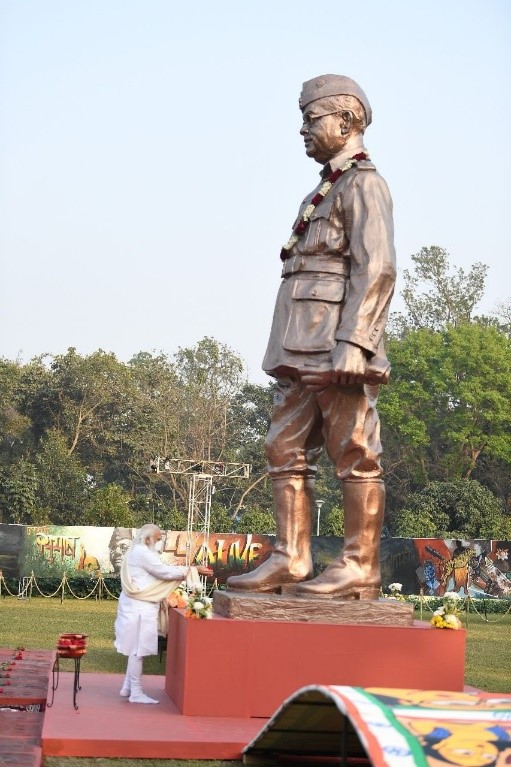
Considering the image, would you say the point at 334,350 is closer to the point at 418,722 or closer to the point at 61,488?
the point at 418,722

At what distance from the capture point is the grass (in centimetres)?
641

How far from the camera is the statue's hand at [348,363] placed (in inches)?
297

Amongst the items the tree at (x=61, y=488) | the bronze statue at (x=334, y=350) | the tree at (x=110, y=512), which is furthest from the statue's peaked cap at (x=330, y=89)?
the tree at (x=61, y=488)

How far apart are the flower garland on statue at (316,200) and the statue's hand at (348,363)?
0.93 meters

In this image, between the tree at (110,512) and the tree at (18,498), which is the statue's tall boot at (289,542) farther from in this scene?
the tree at (18,498)

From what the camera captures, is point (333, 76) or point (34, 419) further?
point (34, 419)

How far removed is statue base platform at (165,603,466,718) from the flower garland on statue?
8.04 feet

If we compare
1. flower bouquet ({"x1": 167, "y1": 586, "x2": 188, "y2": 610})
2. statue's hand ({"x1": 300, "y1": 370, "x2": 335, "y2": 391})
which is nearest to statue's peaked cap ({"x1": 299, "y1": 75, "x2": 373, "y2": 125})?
statue's hand ({"x1": 300, "y1": 370, "x2": 335, "y2": 391})

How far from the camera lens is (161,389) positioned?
4272cm

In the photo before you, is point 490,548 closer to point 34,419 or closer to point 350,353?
point 34,419

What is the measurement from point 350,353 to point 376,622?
5.34 ft

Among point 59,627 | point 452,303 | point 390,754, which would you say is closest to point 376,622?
point 390,754

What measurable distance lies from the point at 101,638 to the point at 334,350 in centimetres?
972

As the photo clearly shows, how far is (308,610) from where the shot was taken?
755cm
